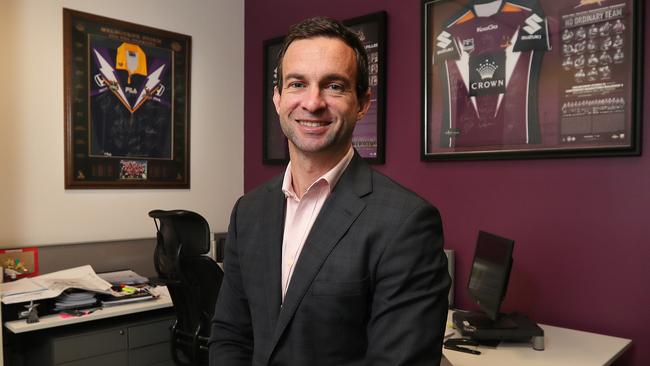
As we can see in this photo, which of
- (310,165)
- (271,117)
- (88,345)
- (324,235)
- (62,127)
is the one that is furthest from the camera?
(271,117)

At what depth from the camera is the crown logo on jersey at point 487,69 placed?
2.37 metres

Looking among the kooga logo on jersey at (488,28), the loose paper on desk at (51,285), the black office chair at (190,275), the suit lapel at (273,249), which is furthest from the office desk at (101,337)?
the kooga logo on jersey at (488,28)

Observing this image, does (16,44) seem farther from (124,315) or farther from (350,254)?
(350,254)

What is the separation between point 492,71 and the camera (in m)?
2.38

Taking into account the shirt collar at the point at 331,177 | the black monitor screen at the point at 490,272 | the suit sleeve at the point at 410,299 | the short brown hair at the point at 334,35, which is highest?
the short brown hair at the point at 334,35

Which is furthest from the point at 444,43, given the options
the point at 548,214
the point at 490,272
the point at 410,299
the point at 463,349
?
the point at 410,299

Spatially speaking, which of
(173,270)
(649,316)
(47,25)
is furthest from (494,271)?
(47,25)

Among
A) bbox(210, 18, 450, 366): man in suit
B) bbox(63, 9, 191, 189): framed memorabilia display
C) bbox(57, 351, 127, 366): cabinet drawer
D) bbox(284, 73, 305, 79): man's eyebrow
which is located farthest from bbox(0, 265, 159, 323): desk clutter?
bbox(284, 73, 305, 79): man's eyebrow

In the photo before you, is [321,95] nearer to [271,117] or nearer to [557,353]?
[557,353]

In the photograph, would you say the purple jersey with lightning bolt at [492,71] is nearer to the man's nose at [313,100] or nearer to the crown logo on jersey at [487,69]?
the crown logo on jersey at [487,69]

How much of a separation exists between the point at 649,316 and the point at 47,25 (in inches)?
125

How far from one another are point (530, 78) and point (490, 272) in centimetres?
89

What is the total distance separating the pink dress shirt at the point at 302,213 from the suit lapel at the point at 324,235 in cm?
4

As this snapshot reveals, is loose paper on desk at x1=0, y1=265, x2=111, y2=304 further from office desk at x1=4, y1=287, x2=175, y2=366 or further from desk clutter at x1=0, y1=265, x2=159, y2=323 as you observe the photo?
office desk at x1=4, y1=287, x2=175, y2=366
